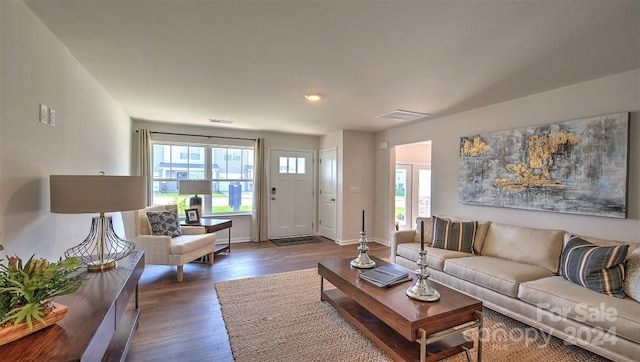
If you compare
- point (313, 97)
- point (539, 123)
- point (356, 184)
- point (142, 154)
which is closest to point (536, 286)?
point (539, 123)

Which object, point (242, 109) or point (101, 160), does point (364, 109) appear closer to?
point (242, 109)

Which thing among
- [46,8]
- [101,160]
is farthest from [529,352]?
[101,160]

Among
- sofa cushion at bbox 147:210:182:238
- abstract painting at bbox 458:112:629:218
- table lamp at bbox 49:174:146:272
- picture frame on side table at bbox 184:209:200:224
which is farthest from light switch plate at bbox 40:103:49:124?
abstract painting at bbox 458:112:629:218

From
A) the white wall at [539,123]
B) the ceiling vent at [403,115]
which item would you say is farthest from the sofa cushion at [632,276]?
the ceiling vent at [403,115]

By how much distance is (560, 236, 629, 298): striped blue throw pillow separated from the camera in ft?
7.07

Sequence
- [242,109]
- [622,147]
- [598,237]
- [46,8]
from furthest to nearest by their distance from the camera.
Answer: [242,109] < [598,237] < [622,147] < [46,8]

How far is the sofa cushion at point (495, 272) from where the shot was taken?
98.7 inches

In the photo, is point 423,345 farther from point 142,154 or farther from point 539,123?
point 142,154

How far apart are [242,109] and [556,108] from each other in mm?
3683

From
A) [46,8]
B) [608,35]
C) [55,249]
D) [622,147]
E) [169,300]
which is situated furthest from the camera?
[169,300]

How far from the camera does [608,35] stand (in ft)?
6.38

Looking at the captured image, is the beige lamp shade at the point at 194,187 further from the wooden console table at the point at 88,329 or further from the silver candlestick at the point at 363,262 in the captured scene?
the silver candlestick at the point at 363,262

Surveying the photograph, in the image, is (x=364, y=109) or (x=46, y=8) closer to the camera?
(x=46, y=8)

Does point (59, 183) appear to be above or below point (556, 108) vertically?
below
